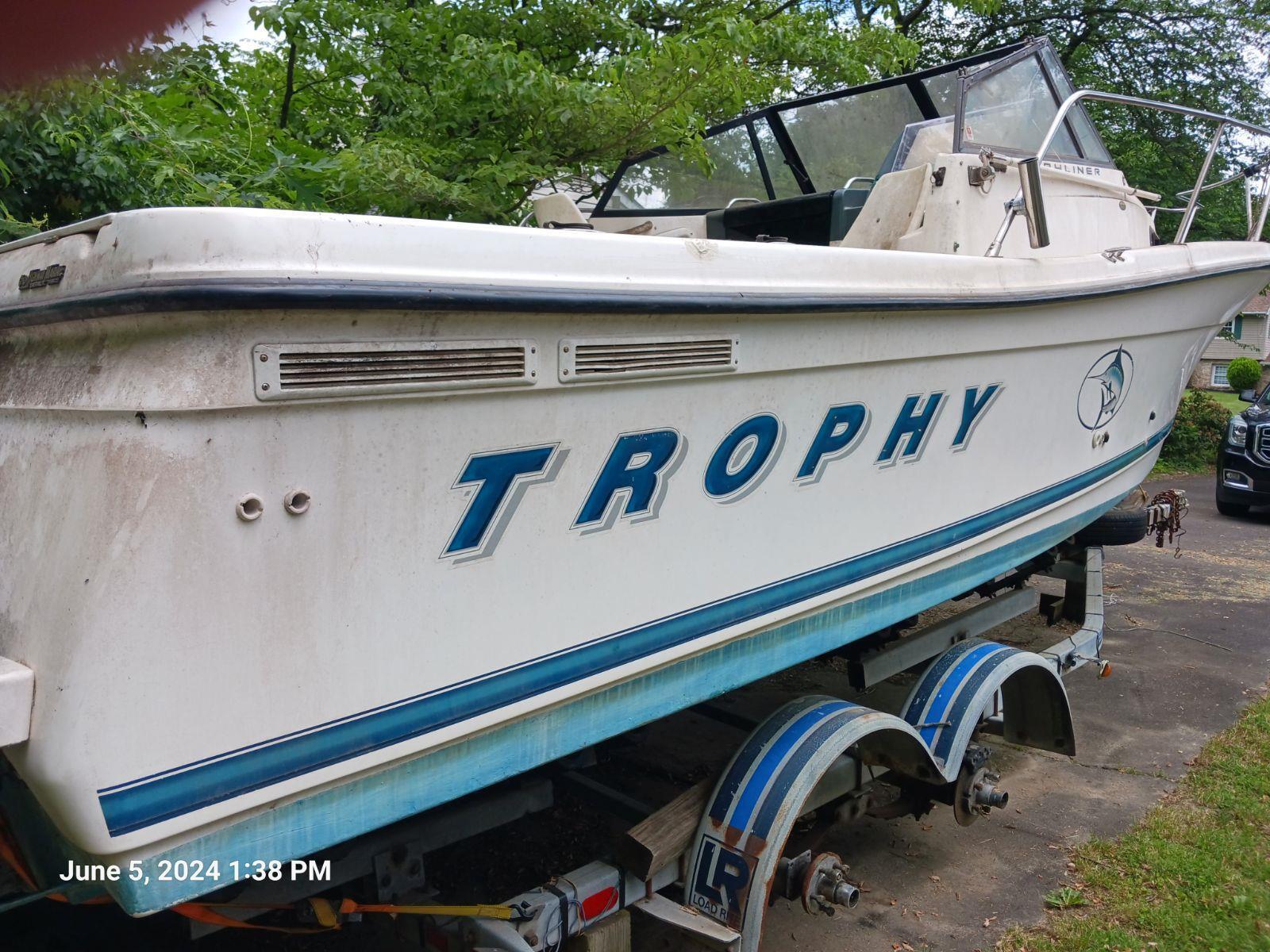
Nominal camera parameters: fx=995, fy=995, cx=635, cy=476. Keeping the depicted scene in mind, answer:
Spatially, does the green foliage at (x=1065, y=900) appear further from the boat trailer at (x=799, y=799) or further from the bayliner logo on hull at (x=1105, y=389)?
the bayliner logo on hull at (x=1105, y=389)

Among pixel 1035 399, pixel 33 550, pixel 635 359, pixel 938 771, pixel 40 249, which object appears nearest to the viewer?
Result: pixel 33 550

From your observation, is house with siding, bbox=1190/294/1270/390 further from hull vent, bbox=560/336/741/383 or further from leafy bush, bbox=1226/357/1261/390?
hull vent, bbox=560/336/741/383

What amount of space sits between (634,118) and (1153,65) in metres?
11.4

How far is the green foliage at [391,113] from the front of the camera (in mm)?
3725

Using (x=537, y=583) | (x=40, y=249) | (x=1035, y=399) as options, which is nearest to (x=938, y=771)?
(x=1035, y=399)

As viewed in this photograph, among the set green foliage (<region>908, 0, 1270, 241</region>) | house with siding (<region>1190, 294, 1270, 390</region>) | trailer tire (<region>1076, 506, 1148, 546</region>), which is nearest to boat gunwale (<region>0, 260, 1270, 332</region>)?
trailer tire (<region>1076, 506, 1148, 546</region>)

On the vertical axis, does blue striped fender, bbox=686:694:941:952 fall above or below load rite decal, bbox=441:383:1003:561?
below

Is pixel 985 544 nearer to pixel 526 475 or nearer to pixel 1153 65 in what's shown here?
pixel 526 475

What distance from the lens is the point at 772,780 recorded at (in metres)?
2.54

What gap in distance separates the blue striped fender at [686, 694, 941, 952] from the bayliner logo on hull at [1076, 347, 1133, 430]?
165cm

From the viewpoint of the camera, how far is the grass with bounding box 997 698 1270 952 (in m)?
2.80

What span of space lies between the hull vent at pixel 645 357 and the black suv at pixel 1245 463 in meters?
9.19

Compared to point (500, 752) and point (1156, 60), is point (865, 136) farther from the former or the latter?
point (1156, 60)

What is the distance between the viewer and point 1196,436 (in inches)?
547
